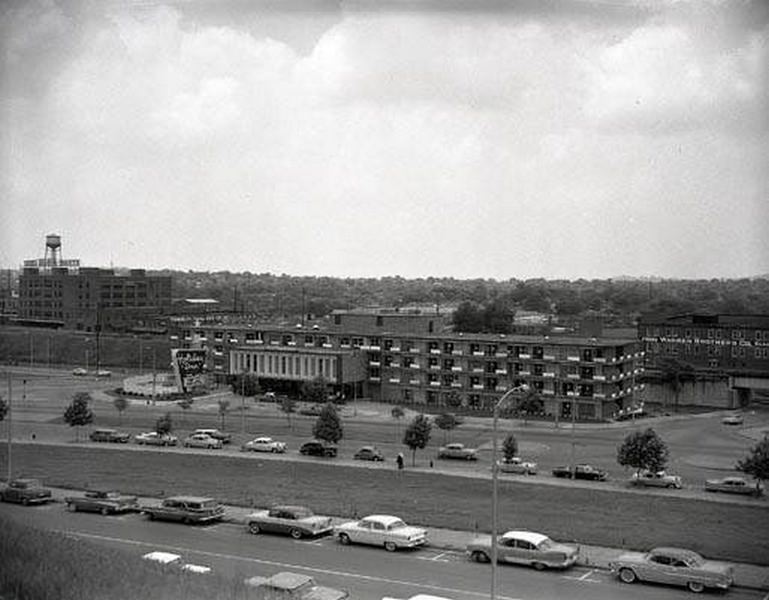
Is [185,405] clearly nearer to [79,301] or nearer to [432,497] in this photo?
[432,497]

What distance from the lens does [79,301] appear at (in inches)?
2655

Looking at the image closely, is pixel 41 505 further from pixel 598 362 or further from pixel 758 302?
pixel 758 302

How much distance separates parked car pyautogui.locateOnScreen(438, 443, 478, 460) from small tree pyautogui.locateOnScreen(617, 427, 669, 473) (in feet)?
16.5

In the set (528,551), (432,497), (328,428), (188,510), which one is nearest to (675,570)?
(528,551)

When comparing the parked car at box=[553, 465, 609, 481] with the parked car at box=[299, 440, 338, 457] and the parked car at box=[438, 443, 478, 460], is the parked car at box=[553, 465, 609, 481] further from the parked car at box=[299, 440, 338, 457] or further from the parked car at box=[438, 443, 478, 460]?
the parked car at box=[299, 440, 338, 457]

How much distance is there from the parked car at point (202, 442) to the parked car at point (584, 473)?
34.5 feet

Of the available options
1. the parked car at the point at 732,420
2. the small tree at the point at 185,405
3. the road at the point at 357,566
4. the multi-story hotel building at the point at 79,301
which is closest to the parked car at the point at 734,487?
the road at the point at 357,566

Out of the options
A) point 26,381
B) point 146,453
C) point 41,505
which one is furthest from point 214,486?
point 26,381

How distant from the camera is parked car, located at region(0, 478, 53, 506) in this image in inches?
773

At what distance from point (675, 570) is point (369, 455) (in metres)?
13.1

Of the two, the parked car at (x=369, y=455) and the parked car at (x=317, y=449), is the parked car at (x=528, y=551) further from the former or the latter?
the parked car at (x=317, y=449)

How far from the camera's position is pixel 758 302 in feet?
213

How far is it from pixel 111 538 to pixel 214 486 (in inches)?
204

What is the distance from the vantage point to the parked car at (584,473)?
2338 cm
